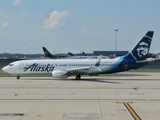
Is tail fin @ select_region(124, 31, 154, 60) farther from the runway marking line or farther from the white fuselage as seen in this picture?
the runway marking line

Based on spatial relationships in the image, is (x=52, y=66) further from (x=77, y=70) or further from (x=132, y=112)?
(x=132, y=112)

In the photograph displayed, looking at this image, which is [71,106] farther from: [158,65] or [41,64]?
[158,65]

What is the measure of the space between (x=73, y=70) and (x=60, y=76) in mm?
2223

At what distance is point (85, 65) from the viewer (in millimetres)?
39281

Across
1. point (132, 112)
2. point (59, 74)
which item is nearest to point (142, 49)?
point (59, 74)

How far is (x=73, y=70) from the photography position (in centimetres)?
3800

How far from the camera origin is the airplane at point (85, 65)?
38656 mm

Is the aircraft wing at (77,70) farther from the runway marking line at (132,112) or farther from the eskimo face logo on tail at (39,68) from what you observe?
the runway marking line at (132,112)

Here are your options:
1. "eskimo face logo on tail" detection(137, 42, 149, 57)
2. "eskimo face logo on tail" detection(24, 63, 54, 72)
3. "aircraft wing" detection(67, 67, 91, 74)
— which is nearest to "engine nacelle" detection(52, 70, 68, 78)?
"aircraft wing" detection(67, 67, 91, 74)

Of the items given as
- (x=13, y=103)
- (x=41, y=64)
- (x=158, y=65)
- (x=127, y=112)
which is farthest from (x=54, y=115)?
(x=158, y=65)

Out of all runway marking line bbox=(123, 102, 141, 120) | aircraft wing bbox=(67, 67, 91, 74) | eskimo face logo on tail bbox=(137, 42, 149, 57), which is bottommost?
runway marking line bbox=(123, 102, 141, 120)

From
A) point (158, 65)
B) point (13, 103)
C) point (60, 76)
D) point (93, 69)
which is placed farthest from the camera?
point (158, 65)

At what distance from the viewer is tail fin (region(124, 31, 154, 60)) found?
130ft

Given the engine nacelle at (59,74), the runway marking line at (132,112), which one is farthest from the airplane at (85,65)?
the runway marking line at (132,112)
